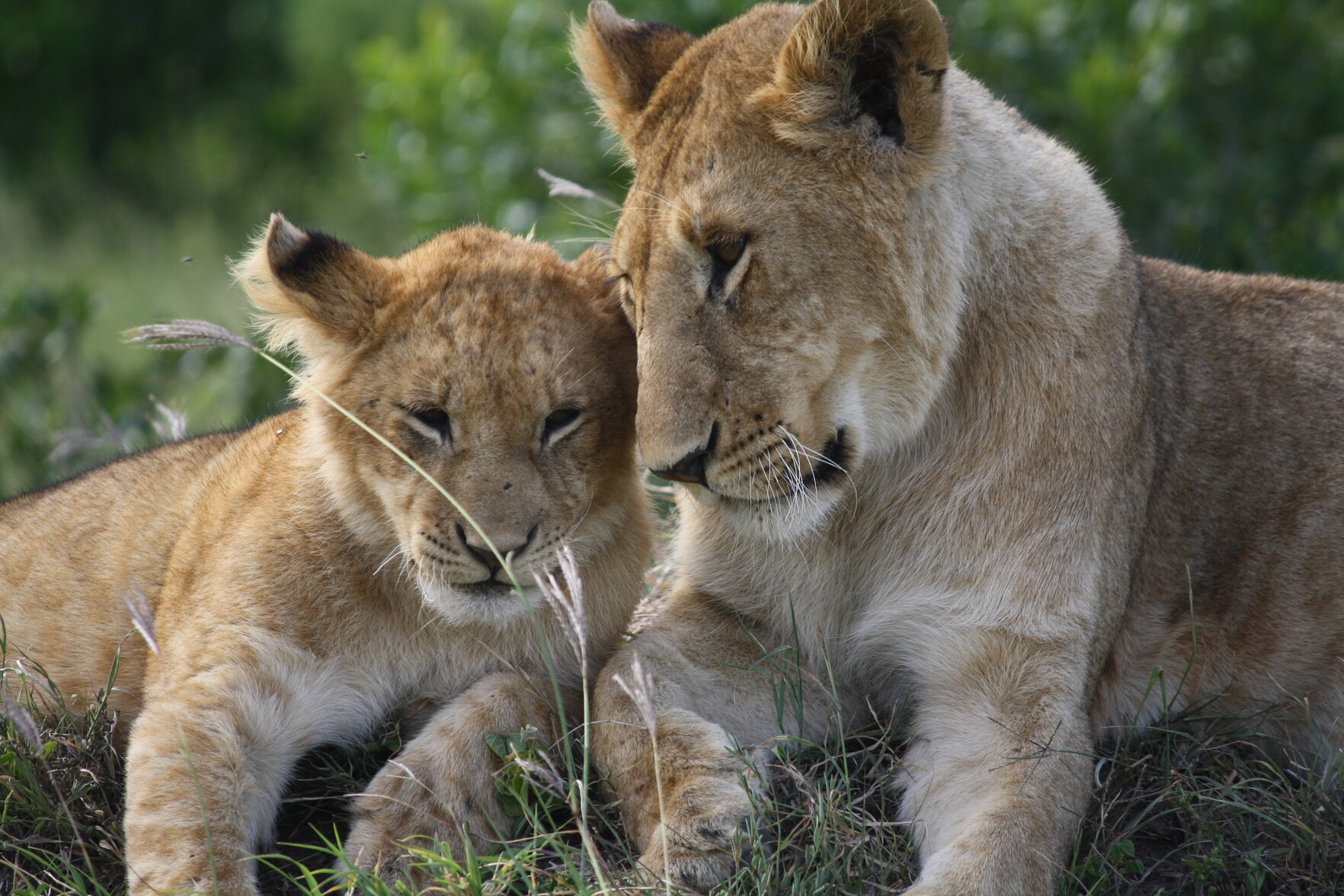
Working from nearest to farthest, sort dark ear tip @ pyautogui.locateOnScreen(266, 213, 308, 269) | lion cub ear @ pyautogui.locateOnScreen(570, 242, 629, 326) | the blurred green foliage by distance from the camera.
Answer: dark ear tip @ pyautogui.locateOnScreen(266, 213, 308, 269) → lion cub ear @ pyautogui.locateOnScreen(570, 242, 629, 326) → the blurred green foliage

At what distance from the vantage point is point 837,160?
2916 mm

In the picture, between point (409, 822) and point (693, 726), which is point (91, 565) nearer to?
point (409, 822)

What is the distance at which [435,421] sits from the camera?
9.99 ft

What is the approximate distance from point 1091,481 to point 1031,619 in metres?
0.35

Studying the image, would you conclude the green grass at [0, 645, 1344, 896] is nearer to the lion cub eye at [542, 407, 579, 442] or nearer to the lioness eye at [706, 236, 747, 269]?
the lion cub eye at [542, 407, 579, 442]

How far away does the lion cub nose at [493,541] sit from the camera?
288 cm

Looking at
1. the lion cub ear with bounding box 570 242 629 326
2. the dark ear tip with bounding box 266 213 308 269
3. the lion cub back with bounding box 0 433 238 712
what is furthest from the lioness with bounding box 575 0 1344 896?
the lion cub back with bounding box 0 433 238 712

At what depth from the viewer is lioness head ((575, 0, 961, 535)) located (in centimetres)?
284

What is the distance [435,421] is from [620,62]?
3.44 feet

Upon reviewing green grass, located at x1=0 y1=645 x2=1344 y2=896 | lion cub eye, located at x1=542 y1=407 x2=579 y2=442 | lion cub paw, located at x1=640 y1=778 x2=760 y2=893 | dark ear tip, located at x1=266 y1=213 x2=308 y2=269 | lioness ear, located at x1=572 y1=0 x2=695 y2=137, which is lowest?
green grass, located at x1=0 y1=645 x2=1344 y2=896

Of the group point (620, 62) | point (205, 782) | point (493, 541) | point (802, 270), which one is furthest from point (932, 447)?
point (205, 782)

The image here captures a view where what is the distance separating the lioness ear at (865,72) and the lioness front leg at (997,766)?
1.15 m

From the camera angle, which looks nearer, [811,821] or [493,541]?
[811,821]

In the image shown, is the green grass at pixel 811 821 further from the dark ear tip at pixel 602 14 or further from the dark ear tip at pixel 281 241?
the dark ear tip at pixel 602 14
